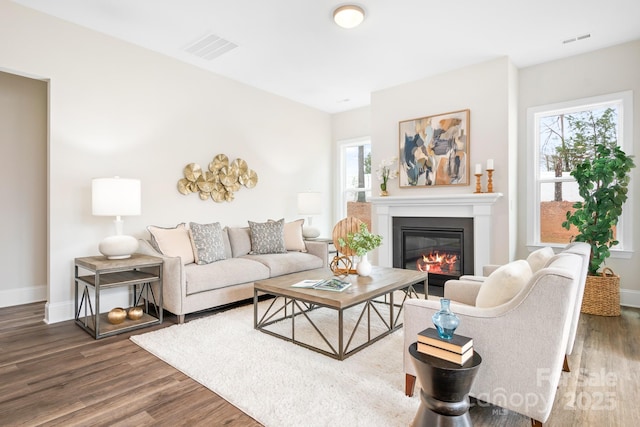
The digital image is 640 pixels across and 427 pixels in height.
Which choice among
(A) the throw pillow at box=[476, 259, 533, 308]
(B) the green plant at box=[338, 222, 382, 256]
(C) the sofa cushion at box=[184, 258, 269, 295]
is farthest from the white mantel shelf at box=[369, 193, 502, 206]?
(A) the throw pillow at box=[476, 259, 533, 308]

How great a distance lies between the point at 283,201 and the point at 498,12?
366 centimetres

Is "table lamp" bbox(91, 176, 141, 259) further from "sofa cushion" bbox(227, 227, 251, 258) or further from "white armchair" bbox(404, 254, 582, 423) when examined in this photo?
"white armchair" bbox(404, 254, 582, 423)

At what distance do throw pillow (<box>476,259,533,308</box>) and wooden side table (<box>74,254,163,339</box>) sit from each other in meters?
2.72

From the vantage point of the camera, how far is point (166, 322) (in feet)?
10.8

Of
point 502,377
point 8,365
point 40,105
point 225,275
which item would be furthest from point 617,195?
point 40,105

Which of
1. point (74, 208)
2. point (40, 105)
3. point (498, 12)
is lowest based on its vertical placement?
point (74, 208)

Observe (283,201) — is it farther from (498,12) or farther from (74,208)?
(498,12)

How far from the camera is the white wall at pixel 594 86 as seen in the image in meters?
3.72

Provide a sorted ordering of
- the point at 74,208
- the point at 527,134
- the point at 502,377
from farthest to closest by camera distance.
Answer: the point at 527,134, the point at 74,208, the point at 502,377

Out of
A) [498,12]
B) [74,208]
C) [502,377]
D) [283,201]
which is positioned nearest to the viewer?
[502,377]

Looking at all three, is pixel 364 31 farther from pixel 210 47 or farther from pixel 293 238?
pixel 293 238

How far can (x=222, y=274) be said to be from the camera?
3.52 m

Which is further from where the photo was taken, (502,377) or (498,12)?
(498,12)

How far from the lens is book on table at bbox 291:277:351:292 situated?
267cm
